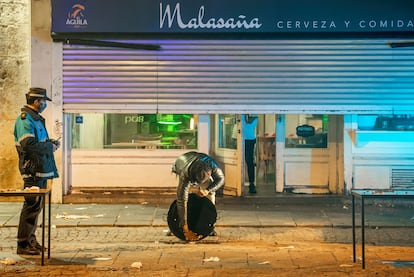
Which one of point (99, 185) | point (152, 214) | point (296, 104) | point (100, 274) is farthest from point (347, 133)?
point (100, 274)

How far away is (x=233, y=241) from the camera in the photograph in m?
9.66

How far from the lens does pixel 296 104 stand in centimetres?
1255

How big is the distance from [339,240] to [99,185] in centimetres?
506

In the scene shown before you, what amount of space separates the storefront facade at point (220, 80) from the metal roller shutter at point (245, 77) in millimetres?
18

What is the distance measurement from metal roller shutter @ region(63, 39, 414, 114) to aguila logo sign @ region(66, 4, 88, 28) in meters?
0.47

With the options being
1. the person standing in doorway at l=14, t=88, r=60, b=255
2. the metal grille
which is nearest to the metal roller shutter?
the metal grille

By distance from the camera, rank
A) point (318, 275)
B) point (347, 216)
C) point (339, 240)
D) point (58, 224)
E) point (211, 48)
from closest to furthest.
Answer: point (318, 275) → point (339, 240) → point (58, 224) → point (347, 216) → point (211, 48)

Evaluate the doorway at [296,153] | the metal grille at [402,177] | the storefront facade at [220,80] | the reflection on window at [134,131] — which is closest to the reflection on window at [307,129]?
the doorway at [296,153]

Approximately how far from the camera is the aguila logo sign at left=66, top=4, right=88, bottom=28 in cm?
1217

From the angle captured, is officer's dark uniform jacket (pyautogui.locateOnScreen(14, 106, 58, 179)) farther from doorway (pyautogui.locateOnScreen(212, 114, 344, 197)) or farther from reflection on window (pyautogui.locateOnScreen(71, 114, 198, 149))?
doorway (pyautogui.locateOnScreen(212, 114, 344, 197))

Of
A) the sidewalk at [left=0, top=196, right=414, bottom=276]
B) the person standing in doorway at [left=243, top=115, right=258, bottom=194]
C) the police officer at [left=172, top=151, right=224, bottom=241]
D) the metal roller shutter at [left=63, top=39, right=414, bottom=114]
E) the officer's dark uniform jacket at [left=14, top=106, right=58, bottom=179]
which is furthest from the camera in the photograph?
the person standing in doorway at [left=243, top=115, right=258, bottom=194]

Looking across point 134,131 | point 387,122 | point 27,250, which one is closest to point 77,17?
point 134,131

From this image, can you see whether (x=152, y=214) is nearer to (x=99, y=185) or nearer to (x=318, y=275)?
(x=99, y=185)

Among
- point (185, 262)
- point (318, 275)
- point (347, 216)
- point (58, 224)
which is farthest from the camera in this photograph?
point (347, 216)
